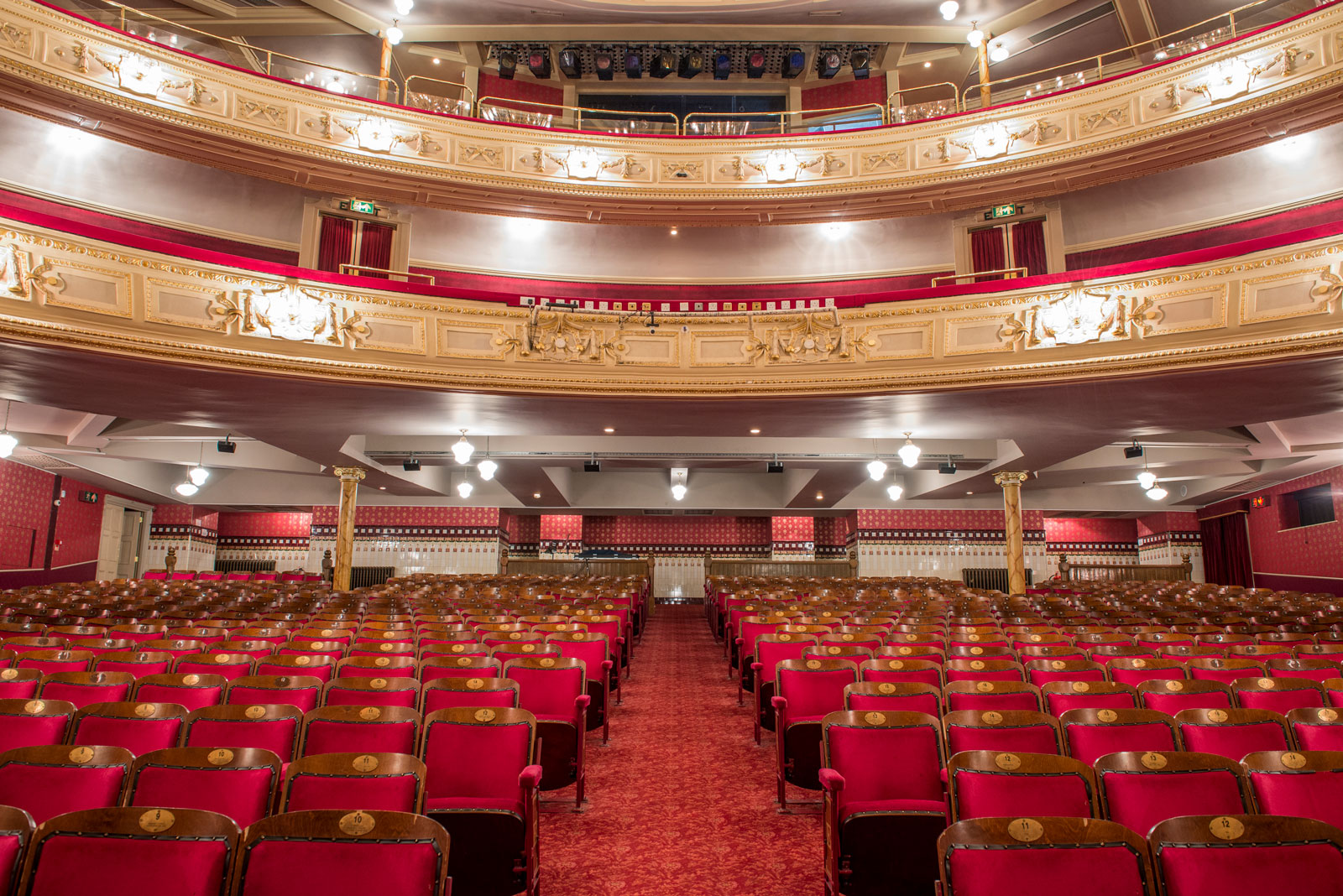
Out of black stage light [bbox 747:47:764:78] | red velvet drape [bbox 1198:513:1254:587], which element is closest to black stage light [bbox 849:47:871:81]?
black stage light [bbox 747:47:764:78]

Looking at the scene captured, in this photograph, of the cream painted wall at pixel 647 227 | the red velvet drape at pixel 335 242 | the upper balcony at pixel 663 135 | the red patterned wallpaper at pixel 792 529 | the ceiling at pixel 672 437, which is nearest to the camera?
the ceiling at pixel 672 437

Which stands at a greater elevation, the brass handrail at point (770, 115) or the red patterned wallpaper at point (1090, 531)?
the brass handrail at point (770, 115)

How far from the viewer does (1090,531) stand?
25.7 metres

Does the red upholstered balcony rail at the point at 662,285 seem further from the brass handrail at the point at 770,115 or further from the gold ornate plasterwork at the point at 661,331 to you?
the brass handrail at the point at 770,115

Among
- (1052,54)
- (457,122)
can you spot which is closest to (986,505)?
(1052,54)

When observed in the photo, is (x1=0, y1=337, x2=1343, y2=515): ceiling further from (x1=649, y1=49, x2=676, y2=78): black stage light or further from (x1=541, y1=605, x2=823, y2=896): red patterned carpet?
(x1=649, y1=49, x2=676, y2=78): black stage light

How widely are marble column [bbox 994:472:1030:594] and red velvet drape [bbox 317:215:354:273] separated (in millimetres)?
12966

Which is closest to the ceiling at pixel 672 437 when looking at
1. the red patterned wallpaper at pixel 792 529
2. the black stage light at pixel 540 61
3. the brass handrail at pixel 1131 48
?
the red patterned wallpaper at pixel 792 529

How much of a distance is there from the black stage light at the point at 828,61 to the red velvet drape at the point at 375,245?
34.5 ft

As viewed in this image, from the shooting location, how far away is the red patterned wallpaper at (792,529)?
23906 mm

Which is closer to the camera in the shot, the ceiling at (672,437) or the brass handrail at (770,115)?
the ceiling at (672,437)

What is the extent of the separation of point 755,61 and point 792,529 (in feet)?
43.0

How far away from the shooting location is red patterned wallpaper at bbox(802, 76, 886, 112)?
1809cm

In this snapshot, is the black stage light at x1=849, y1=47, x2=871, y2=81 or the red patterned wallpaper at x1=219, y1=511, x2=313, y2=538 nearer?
the black stage light at x1=849, y1=47, x2=871, y2=81
